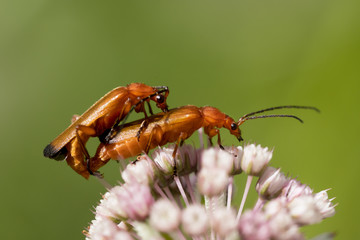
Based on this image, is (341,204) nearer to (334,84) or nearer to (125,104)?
(334,84)

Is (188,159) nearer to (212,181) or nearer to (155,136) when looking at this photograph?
(155,136)

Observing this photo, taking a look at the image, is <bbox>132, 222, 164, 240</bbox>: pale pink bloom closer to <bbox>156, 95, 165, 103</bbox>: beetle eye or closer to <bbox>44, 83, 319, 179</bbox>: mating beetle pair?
<bbox>44, 83, 319, 179</bbox>: mating beetle pair

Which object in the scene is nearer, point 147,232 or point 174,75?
point 147,232

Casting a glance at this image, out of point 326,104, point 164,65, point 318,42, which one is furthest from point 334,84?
point 164,65

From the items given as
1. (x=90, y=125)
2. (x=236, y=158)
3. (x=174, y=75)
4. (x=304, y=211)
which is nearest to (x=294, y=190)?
(x=304, y=211)

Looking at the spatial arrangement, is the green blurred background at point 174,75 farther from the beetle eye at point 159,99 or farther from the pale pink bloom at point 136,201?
the pale pink bloom at point 136,201

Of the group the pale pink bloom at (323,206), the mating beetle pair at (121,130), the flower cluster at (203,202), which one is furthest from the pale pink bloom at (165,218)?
the pale pink bloom at (323,206)
